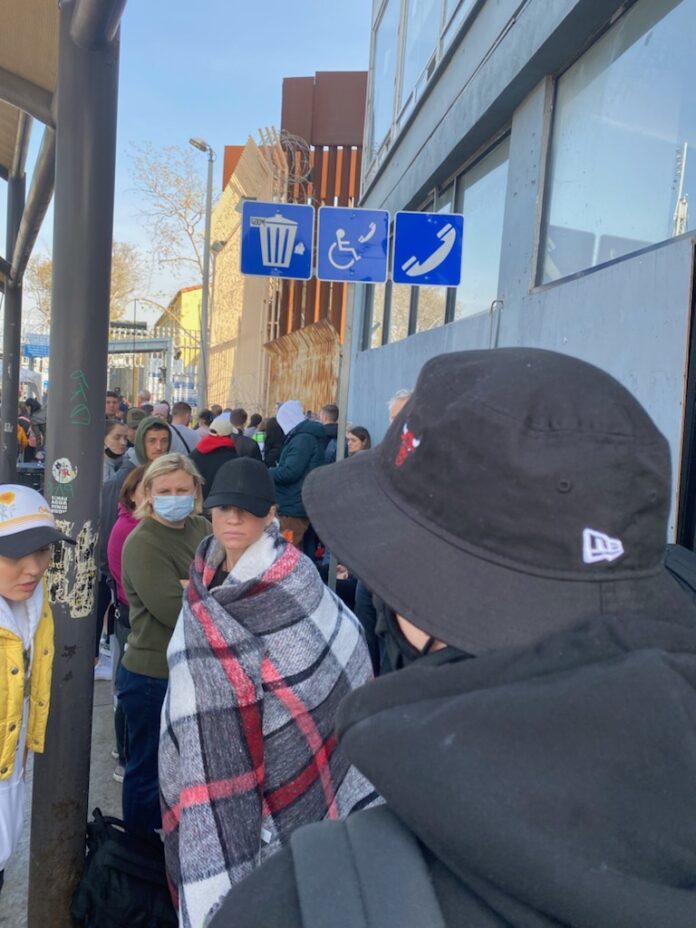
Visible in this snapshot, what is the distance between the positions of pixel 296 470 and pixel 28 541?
4614 mm

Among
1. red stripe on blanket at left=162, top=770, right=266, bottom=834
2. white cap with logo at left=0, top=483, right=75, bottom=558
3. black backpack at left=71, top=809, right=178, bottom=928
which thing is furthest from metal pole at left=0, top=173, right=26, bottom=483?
red stripe on blanket at left=162, top=770, right=266, bottom=834

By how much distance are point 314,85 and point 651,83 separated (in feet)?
75.9

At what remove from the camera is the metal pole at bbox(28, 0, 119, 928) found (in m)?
2.61

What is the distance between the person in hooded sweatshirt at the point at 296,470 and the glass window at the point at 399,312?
3830mm

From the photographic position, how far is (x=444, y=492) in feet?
2.62

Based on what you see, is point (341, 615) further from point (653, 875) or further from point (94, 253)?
point (653, 875)

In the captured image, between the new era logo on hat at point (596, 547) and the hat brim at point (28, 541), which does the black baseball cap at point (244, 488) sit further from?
the new era logo on hat at point (596, 547)

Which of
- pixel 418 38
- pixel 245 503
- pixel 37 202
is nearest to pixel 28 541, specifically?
pixel 245 503

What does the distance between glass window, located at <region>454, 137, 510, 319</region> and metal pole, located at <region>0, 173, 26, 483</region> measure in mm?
4302

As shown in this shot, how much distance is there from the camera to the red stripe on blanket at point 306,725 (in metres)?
2.09

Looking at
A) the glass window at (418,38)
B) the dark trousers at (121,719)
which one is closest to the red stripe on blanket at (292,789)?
the dark trousers at (121,719)

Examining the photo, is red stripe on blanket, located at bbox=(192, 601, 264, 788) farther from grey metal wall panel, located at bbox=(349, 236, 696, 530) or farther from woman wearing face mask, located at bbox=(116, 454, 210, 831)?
grey metal wall panel, located at bbox=(349, 236, 696, 530)

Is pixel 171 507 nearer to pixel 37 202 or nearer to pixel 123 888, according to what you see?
pixel 123 888

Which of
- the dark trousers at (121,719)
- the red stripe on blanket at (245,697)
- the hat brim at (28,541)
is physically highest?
the hat brim at (28,541)
